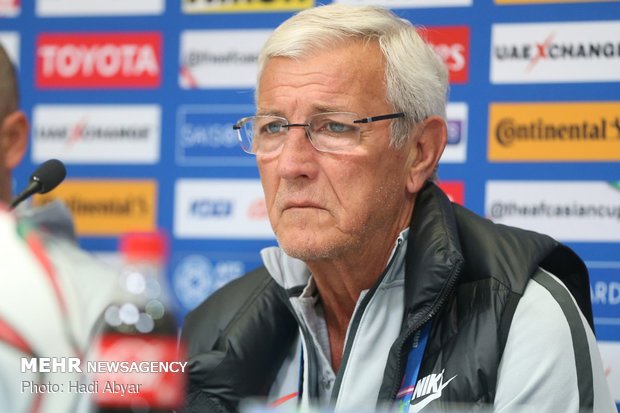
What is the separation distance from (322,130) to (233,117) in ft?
3.67

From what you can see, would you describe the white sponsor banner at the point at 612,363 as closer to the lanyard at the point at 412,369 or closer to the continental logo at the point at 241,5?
the lanyard at the point at 412,369

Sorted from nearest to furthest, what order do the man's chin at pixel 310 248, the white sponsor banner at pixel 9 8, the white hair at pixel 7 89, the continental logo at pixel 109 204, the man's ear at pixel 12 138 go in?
the man's chin at pixel 310 248 < the man's ear at pixel 12 138 < the white hair at pixel 7 89 < the continental logo at pixel 109 204 < the white sponsor banner at pixel 9 8

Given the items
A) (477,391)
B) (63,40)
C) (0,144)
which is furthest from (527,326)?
(63,40)

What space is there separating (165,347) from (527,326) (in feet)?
3.07

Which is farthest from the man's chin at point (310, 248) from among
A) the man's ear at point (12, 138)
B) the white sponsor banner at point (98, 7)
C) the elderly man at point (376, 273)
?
the white sponsor banner at point (98, 7)

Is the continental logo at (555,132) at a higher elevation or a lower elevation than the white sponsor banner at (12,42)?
lower

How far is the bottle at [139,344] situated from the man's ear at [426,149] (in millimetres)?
1089

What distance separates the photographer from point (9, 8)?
3.01m

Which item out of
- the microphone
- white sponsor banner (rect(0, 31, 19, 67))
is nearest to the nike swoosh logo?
the microphone

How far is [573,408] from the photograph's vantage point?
144 cm

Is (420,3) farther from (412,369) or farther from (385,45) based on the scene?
(412,369)

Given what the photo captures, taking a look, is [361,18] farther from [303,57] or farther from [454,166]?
[454,166]

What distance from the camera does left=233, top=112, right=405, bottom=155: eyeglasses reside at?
66.3 inches

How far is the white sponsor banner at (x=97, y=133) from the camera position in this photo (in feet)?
9.38
